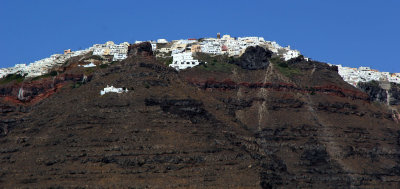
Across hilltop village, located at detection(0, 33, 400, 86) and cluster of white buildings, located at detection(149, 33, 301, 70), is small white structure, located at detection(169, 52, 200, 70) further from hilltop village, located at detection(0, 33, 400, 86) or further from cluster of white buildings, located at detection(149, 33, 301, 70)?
hilltop village, located at detection(0, 33, 400, 86)

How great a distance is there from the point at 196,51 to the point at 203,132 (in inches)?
2623

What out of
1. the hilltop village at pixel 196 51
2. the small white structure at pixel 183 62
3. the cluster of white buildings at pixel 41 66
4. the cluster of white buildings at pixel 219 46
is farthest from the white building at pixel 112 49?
the small white structure at pixel 183 62

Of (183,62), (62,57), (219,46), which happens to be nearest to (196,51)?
(219,46)

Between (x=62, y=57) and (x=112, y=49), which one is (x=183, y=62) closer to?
(x=112, y=49)

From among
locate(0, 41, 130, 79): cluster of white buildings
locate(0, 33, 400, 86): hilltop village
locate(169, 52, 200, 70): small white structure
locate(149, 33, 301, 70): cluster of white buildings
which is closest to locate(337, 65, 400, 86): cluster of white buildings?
locate(0, 33, 400, 86): hilltop village

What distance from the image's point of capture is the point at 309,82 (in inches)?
5517

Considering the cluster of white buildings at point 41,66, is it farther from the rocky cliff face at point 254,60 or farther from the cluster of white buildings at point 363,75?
the cluster of white buildings at point 363,75

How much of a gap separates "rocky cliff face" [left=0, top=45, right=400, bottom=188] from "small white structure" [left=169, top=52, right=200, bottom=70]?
485 cm

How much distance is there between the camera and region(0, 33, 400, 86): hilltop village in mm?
170625

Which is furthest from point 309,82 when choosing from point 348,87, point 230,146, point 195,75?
point 230,146

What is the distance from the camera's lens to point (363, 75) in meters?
187

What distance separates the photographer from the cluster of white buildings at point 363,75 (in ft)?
599

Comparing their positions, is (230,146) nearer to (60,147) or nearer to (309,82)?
(60,147)

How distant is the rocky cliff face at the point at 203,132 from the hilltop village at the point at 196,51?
88.5 feet
